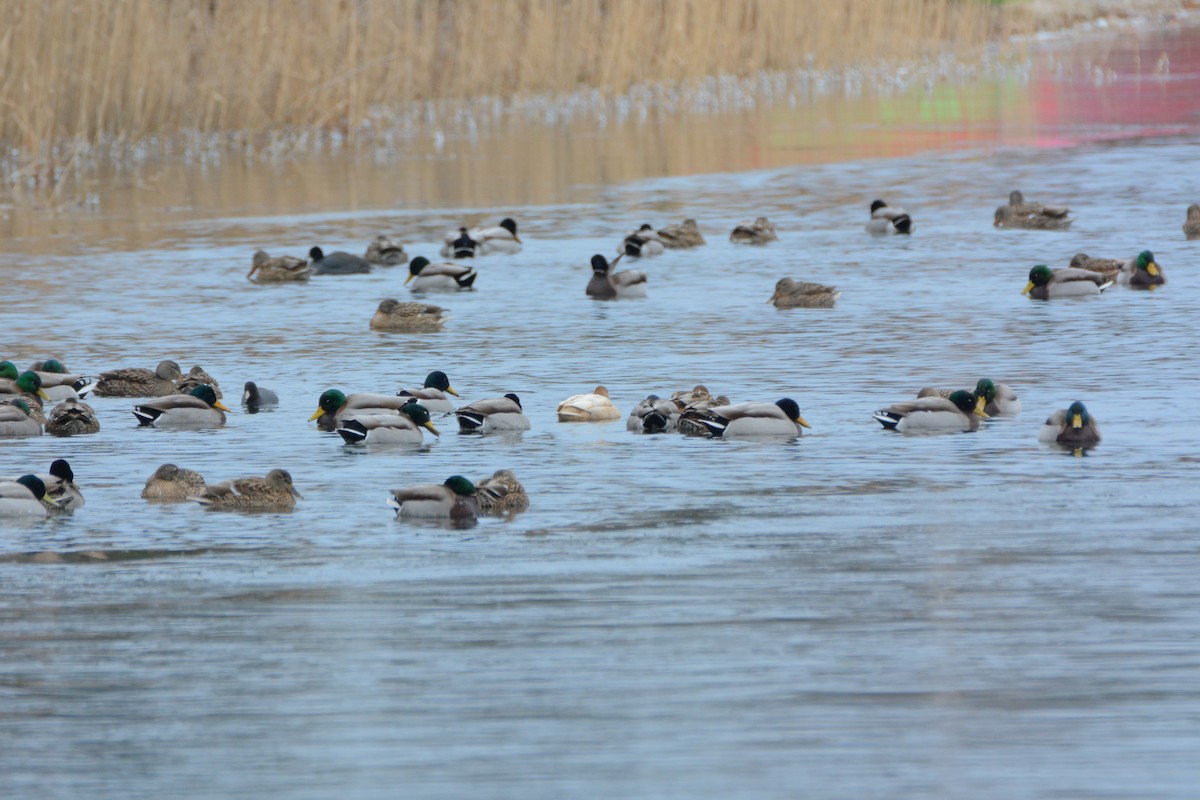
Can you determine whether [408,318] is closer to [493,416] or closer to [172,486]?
[493,416]

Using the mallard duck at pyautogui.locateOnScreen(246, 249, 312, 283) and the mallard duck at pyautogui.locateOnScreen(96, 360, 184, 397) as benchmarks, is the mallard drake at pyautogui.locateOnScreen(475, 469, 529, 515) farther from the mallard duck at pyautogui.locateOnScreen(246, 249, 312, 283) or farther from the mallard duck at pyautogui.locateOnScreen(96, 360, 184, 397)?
the mallard duck at pyautogui.locateOnScreen(246, 249, 312, 283)

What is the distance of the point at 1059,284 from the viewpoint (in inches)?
738

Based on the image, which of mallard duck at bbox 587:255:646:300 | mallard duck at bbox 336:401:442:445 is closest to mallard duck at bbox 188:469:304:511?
mallard duck at bbox 336:401:442:445

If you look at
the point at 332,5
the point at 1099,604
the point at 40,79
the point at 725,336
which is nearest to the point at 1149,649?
the point at 1099,604

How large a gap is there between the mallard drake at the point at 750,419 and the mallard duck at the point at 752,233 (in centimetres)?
1070

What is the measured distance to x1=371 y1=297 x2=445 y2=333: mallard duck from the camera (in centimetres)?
1825

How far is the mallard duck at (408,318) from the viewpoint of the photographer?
1825 centimetres

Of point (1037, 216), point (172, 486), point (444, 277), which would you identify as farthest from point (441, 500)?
point (1037, 216)

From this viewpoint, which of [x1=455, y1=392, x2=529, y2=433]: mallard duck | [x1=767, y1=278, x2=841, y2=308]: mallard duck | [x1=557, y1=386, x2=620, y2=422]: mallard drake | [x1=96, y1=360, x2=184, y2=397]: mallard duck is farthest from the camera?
[x1=767, y1=278, x2=841, y2=308]: mallard duck

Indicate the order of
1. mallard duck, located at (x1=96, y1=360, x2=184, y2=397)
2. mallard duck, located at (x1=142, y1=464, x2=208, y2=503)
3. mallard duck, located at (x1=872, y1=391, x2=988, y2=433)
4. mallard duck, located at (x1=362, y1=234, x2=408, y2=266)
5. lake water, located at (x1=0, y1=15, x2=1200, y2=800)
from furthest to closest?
mallard duck, located at (x1=362, y1=234, x2=408, y2=266) → mallard duck, located at (x1=96, y1=360, x2=184, y2=397) → mallard duck, located at (x1=872, y1=391, x2=988, y2=433) → mallard duck, located at (x1=142, y1=464, x2=208, y2=503) → lake water, located at (x1=0, y1=15, x2=1200, y2=800)

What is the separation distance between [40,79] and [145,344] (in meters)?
9.73

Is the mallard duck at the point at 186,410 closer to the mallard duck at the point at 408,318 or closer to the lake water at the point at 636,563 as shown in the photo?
the lake water at the point at 636,563

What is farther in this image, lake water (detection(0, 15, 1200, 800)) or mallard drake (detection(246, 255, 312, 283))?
mallard drake (detection(246, 255, 312, 283))

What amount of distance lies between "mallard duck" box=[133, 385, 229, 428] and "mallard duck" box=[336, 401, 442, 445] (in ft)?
3.95
